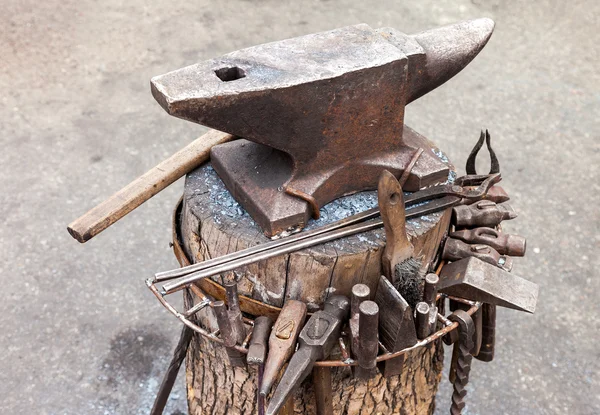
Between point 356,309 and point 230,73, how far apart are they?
645mm

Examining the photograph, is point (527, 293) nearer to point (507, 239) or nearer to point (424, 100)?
point (507, 239)

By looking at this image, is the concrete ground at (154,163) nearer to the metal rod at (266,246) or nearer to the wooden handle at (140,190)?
the wooden handle at (140,190)

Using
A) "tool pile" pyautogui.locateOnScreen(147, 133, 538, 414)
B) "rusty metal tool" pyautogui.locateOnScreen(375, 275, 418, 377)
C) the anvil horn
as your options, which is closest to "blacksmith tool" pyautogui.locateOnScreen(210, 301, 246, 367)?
"tool pile" pyautogui.locateOnScreen(147, 133, 538, 414)

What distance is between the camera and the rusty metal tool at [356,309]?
4.91 ft

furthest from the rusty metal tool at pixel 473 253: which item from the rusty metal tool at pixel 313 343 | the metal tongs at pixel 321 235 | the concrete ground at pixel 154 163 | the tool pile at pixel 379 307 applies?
the concrete ground at pixel 154 163

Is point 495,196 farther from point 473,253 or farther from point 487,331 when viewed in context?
point 487,331

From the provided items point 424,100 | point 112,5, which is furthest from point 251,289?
point 112,5

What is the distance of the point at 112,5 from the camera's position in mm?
5332

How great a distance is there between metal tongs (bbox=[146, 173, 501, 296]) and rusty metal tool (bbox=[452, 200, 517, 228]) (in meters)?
0.07

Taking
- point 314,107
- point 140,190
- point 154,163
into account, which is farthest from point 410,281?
point 154,163

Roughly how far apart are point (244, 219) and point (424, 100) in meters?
3.07

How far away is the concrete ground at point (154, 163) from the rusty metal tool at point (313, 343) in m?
1.46

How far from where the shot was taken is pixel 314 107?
1527mm

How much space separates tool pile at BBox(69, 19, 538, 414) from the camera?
1.47 m
